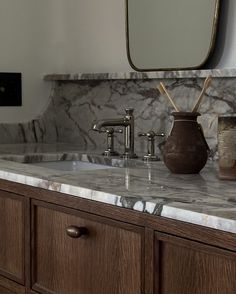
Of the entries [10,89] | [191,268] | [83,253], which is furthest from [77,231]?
[10,89]

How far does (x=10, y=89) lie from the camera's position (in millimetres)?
2291

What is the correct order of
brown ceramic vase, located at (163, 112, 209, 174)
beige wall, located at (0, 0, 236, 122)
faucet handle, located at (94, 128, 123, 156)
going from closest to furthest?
brown ceramic vase, located at (163, 112, 209, 174)
faucet handle, located at (94, 128, 123, 156)
beige wall, located at (0, 0, 236, 122)

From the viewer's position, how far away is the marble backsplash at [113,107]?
1.73m

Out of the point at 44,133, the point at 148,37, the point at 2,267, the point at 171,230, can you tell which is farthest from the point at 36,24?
the point at 171,230

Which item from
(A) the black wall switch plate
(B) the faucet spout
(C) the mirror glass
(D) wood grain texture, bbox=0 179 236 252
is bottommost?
(D) wood grain texture, bbox=0 179 236 252

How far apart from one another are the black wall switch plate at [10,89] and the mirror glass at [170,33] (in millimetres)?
510

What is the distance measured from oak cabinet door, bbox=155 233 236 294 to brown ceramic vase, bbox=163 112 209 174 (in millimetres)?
377

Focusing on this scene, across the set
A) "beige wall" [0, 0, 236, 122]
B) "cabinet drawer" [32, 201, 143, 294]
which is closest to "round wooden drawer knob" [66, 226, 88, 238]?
"cabinet drawer" [32, 201, 143, 294]

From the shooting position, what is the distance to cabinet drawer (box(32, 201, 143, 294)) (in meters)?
1.20

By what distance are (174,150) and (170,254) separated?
0.41 meters

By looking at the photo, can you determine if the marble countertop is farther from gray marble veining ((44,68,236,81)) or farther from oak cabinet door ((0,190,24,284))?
gray marble veining ((44,68,236,81))

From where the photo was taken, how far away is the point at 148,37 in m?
1.92

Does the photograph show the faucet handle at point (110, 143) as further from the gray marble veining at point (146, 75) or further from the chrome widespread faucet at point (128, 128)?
the gray marble veining at point (146, 75)

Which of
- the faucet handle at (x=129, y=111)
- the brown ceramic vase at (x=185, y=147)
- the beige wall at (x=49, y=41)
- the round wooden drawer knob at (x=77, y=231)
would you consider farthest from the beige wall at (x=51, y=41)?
the round wooden drawer knob at (x=77, y=231)
